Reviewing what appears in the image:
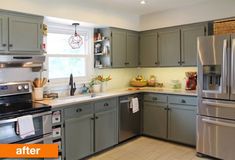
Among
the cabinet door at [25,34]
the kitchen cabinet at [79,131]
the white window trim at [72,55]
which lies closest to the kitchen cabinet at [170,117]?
the white window trim at [72,55]

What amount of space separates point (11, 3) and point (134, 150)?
2848mm

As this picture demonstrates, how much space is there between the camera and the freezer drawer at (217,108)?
10.1 ft

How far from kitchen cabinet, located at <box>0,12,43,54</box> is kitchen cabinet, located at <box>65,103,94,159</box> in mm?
1003

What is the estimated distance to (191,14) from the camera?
408 cm

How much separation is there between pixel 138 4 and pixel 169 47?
1.02 metres

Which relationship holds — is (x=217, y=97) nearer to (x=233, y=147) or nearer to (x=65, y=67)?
(x=233, y=147)

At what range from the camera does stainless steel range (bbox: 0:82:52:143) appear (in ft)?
8.16

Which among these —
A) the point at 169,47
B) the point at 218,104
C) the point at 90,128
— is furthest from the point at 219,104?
the point at 90,128

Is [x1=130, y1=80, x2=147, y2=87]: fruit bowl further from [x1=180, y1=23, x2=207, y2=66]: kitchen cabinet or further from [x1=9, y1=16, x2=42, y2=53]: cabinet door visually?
[x1=9, y1=16, x2=42, y2=53]: cabinet door

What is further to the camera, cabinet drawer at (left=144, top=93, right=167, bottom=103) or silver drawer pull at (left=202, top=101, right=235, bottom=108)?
cabinet drawer at (left=144, top=93, right=167, bottom=103)

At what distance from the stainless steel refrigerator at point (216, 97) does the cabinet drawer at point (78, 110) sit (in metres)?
1.70

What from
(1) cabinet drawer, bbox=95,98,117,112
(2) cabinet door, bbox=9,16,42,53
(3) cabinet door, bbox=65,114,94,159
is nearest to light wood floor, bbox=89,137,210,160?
(3) cabinet door, bbox=65,114,94,159

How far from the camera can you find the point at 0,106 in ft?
9.21

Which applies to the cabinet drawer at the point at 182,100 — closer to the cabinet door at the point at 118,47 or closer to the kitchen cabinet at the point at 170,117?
the kitchen cabinet at the point at 170,117
